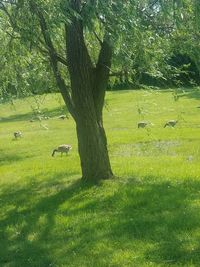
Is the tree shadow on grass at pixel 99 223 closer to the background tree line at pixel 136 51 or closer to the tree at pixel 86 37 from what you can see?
the tree at pixel 86 37

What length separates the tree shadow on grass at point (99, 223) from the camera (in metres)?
8.80

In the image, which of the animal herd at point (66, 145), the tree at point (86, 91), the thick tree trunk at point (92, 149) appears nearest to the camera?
the tree at point (86, 91)

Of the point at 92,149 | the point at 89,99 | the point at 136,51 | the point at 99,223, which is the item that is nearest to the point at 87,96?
the point at 89,99

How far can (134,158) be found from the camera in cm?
1928

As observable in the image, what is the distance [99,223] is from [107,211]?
88 cm

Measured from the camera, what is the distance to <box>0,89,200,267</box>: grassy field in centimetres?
881

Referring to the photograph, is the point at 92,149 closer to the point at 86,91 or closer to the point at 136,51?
the point at 86,91

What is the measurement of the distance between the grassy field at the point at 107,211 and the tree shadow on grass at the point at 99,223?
0.02 meters

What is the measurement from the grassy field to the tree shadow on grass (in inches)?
0.6

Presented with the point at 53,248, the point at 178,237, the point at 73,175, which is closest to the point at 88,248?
the point at 53,248

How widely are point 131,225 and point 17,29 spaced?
414 cm

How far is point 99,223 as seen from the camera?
1043 cm

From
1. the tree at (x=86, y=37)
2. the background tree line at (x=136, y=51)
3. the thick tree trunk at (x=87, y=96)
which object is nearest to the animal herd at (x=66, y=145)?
the background tree line at (x=136, y=51)

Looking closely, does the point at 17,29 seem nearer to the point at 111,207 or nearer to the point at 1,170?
the point at 111,207
